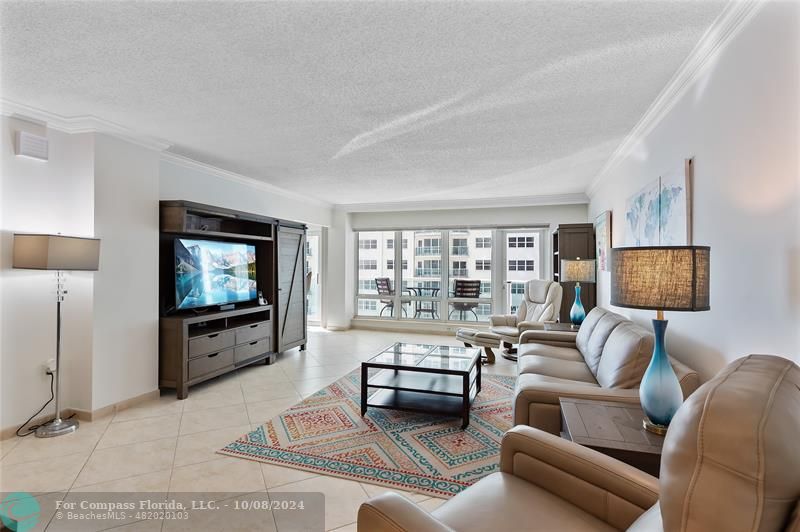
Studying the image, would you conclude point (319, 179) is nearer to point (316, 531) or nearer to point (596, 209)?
point (596, 209)

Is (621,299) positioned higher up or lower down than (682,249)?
lower down

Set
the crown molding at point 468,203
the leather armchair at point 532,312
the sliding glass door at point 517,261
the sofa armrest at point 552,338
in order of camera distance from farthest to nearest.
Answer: the sliding glass door at point 517,261, the crown molding at point 468,203, the leather armchair at point 532,312, the sofa armrest at point 552,338

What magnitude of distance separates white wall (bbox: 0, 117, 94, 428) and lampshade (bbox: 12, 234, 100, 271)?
0.48 ft

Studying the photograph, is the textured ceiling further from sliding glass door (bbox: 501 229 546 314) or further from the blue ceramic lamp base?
sliding glass door (bbox: 501 229 546 314)

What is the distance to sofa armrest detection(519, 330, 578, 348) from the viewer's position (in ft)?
12.7

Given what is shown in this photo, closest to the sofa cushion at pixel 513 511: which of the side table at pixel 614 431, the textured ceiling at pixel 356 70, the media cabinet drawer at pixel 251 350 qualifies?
the side table at pixel 614 431

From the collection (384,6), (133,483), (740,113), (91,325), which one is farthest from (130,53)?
(740,113)

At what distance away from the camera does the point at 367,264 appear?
774 cm

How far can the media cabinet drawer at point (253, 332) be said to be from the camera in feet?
14.6

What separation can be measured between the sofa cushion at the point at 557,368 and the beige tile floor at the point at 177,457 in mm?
1276

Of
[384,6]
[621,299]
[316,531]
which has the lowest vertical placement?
[316,531]

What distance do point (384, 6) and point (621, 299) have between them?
5.37ft

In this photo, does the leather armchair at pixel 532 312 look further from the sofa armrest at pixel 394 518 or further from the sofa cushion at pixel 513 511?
the sofa armrest at pixel 394 518

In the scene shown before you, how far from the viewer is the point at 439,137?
347cm
